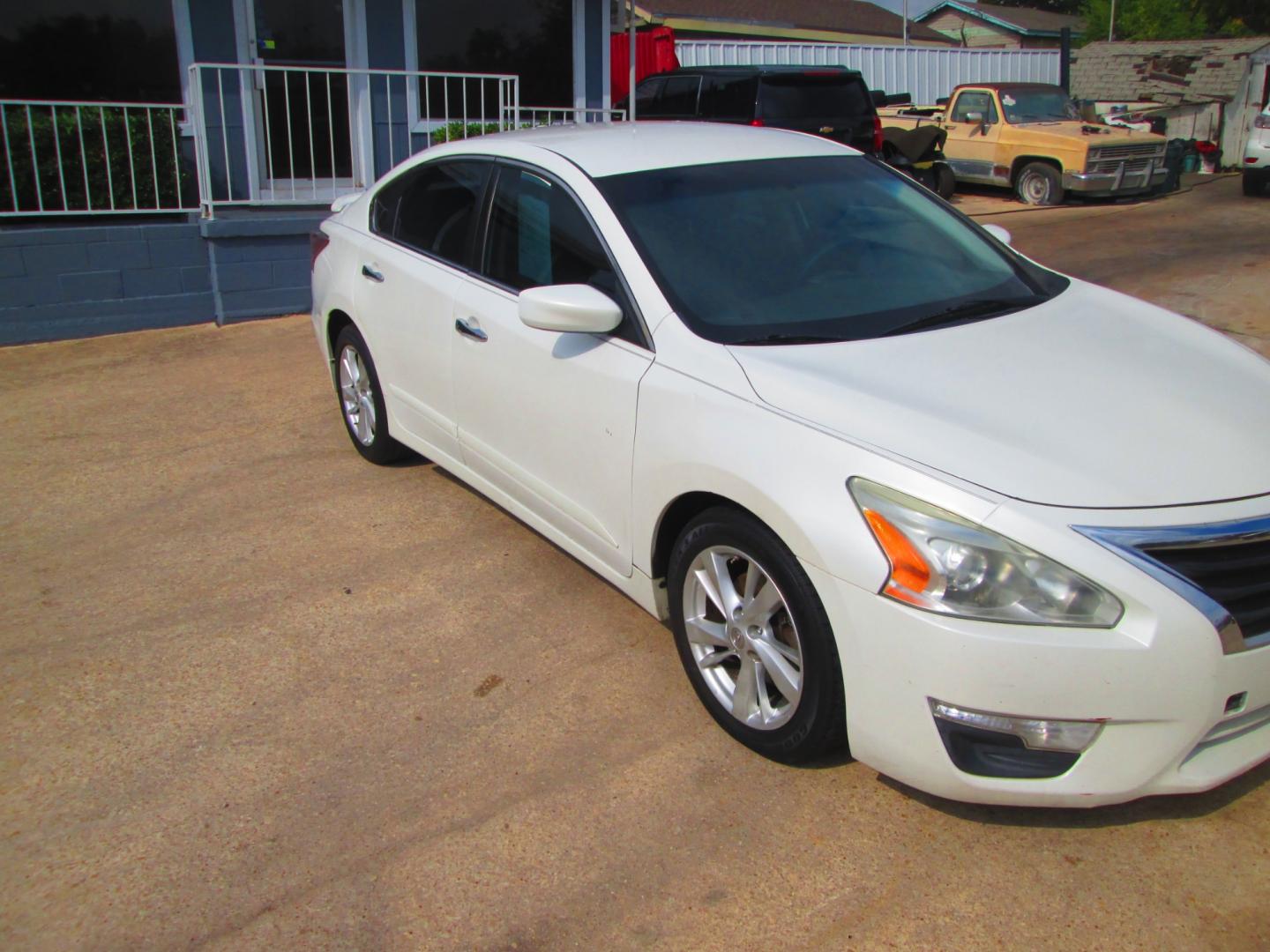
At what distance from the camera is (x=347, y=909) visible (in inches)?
109

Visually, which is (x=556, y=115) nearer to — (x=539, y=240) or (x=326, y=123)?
(x=326, y=123)

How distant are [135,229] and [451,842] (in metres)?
7.09

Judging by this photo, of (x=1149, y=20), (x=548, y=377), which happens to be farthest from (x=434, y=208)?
(x=1149, y=20)

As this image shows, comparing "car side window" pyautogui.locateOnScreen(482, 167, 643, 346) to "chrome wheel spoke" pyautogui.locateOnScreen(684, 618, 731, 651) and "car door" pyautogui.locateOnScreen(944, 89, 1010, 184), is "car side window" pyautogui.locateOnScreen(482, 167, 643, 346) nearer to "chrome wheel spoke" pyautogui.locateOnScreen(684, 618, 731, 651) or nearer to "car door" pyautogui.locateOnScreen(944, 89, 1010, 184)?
"chrome wheel spoke" pyautogui.locateOnScreen(684, 618, 731, 651)

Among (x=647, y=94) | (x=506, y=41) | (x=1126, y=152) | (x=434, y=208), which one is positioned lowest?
(x=1126, y=152)

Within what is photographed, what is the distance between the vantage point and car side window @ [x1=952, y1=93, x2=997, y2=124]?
1683 centimetres

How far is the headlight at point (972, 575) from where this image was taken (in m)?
2.59

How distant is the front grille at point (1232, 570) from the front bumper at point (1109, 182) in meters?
14.4

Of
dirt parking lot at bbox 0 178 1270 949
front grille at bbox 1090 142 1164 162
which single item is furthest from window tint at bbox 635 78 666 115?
dirt parking lot at bbox 0 178 1270 949

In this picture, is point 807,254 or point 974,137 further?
point 974,137

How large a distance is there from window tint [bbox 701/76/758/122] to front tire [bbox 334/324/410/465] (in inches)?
357

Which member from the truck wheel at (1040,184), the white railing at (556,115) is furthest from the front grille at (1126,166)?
the white railing at (556,115)

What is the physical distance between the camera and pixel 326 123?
36.2ft

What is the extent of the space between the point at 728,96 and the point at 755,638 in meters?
11.8
